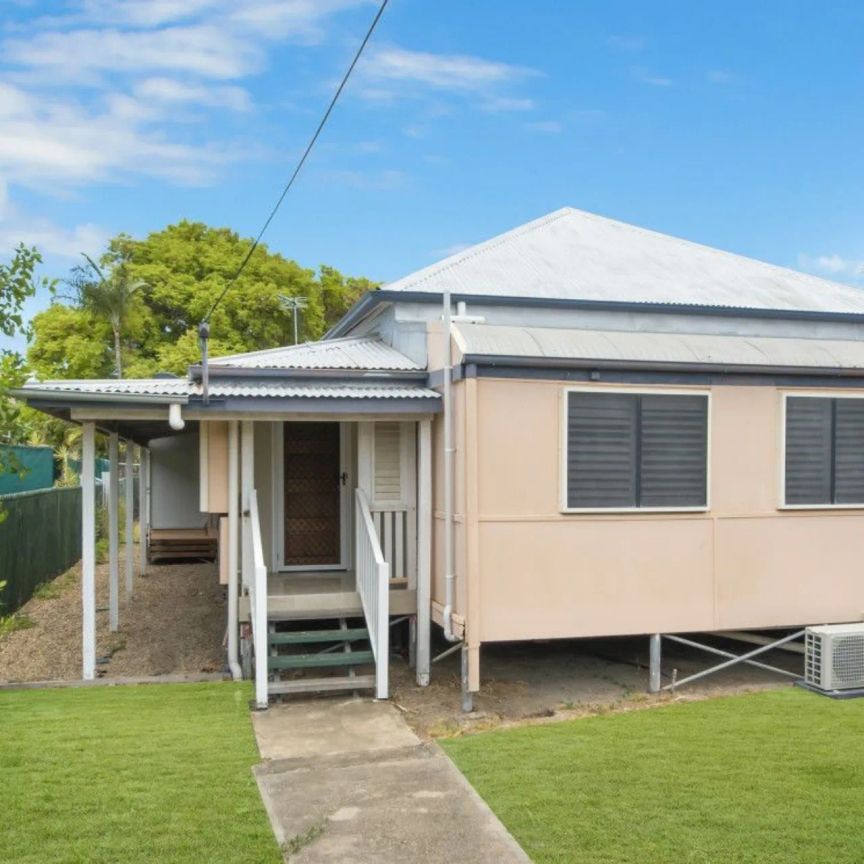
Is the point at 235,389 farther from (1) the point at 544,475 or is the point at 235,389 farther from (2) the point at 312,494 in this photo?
(1) the point at 544,475

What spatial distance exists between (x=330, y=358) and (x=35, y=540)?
678cm

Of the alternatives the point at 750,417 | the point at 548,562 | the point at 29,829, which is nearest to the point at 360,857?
the point at 29,829

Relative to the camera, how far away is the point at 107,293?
2997 cm

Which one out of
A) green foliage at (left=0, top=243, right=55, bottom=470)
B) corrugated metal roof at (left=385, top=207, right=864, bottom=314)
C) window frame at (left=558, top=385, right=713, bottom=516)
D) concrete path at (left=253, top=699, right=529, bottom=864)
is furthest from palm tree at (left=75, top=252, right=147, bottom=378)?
green foliage at (left=0, top=243, right=55, bottom=470)

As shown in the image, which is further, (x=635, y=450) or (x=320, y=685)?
(x=635, y=450)

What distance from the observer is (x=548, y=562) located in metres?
7.71

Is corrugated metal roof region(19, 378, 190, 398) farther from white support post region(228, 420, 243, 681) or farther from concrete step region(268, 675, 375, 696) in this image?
concrete step region(268, 675, 375, 696)

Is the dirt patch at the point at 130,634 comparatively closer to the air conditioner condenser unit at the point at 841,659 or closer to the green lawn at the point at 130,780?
the green lawn at the point at 130,780

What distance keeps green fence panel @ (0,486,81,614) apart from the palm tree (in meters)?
13.8

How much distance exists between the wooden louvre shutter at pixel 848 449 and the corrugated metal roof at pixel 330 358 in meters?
4.00

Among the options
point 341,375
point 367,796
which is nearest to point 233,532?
point 341,375

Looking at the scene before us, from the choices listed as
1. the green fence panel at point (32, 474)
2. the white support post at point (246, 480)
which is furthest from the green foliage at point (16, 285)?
the green fence panel at point (32, 474)

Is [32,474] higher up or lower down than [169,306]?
lower down

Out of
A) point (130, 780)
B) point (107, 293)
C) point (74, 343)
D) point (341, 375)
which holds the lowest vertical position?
point (130, 780)
